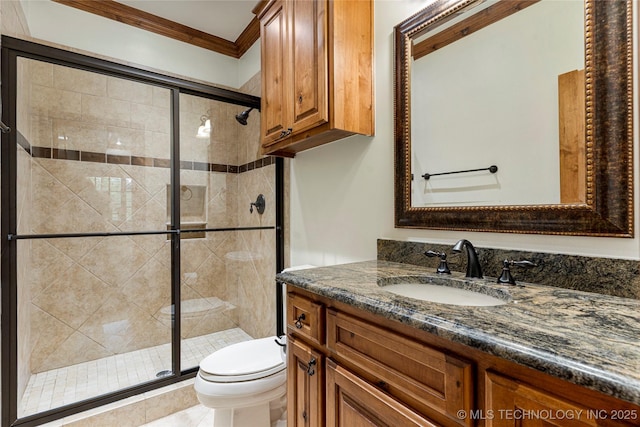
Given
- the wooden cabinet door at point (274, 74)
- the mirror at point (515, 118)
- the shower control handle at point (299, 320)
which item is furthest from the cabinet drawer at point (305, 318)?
the wooden cabinet door at point (274, 74)

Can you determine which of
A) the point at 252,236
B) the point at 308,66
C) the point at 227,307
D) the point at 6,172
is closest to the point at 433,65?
the point at 308,66

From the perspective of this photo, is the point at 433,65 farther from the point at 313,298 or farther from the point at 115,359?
the point at 115,359

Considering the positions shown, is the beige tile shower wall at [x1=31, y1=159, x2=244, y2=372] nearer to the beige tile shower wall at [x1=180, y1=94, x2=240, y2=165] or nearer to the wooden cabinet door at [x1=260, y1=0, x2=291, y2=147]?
the beige tile shower wall at [x1=180, y1=94, x2=240, y2=165]

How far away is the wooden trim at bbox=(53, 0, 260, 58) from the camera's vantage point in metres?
2.23

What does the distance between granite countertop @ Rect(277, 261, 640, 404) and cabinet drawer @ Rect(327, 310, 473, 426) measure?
0.21ft

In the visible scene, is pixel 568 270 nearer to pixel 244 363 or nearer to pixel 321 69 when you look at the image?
pixel 321 69

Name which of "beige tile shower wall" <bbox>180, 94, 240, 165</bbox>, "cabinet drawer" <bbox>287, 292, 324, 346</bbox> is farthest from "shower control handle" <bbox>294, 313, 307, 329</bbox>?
"beige tile shower wall" <bbox>180, 94, 240, 165</bbox>

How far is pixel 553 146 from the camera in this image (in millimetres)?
954

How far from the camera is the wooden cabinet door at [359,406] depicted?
2.39 feet

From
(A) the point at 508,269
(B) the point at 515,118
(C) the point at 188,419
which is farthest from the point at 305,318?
(C) the point at 188,419

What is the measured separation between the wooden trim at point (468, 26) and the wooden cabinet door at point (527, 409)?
44.6 inches

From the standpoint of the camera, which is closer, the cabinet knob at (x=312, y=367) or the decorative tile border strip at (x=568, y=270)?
the decorative tile border strip at (x=568, y=270)

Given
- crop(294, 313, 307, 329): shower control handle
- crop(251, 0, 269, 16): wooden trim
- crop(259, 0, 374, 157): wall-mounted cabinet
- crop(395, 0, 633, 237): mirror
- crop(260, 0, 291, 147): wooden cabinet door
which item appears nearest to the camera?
crop(395, 0, 633, 237): mirror

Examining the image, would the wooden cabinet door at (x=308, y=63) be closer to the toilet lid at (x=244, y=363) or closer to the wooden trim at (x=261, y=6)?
the wooden trim at (x=261, y=6)
